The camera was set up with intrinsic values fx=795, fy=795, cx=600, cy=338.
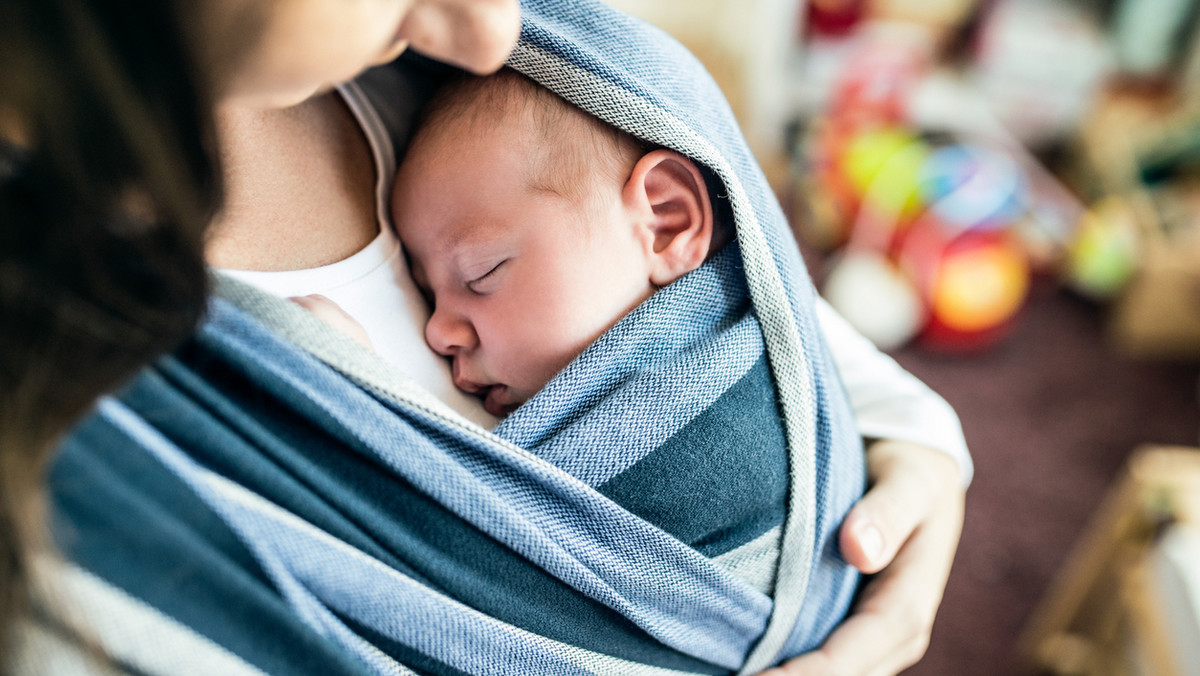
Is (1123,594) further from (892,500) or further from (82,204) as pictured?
(82,204)

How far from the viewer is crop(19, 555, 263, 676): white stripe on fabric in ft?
1.22

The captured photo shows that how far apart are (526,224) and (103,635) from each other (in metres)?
0.44

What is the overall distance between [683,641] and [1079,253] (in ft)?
6.19

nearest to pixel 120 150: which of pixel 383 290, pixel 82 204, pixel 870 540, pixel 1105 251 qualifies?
pixel 82 204

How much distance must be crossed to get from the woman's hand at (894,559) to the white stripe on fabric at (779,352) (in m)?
0.05

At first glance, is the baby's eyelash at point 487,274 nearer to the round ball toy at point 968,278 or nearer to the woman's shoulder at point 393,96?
the woman's shoulder at point 393,96

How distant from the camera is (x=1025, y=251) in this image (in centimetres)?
198

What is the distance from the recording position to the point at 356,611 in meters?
0.50

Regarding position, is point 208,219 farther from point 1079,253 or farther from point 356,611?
point 1079,253

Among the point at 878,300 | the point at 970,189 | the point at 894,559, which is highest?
the point at 894,559

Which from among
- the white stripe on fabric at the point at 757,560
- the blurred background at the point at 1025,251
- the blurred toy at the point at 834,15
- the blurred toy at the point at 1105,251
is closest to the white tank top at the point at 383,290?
the white stripe on fabric at the point at 757,560

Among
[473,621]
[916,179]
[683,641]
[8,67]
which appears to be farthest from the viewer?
[916,179]

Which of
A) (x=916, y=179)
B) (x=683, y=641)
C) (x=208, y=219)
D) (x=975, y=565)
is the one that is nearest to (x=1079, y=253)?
(x=916, y=179)

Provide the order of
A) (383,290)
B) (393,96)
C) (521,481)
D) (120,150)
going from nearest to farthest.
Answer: (120,150)
(521,481)
(383,290)
(393,96)
